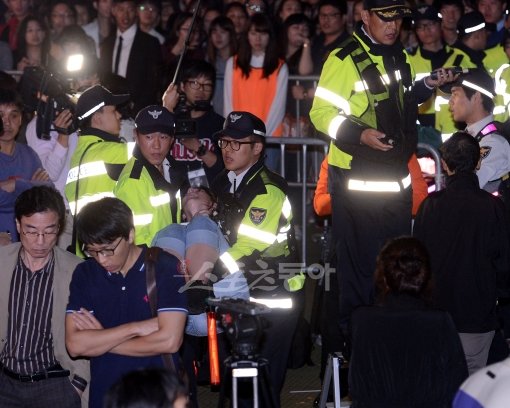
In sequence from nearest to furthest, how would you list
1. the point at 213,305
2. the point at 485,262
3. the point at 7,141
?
the point at 213,305 < the point at 485,262 < the point at 7,141

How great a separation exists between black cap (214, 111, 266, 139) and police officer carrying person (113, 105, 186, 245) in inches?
15.0

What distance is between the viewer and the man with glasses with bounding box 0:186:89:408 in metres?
6.52

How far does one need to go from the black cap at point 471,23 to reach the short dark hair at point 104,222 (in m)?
6.04

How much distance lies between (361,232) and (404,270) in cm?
117

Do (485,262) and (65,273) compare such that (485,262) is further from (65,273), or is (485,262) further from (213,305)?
(65,273)

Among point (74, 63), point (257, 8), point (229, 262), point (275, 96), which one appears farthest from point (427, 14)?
point (229, 262)

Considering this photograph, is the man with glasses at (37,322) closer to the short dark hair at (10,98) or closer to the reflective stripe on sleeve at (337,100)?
the reflective stripe on sleeve at (337,100)

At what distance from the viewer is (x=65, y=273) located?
6.66 m

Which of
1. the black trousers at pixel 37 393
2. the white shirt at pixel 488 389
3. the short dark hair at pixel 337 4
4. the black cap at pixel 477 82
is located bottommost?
the black trousers at pixel 37 393

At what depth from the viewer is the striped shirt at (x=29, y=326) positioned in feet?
21.5

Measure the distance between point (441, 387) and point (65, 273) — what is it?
215cm

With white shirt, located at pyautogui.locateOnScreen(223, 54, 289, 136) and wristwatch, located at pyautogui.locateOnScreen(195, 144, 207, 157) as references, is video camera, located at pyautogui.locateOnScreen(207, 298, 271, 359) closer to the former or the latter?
wristwatch, located at pyautogui.locateOnScreen(195, 144, 207, 157)

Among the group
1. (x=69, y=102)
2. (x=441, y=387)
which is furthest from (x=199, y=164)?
(x=441, y=387)

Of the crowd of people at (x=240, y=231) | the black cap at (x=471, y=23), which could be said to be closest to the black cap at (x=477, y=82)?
the crowd of people at (x=240, y=231)
